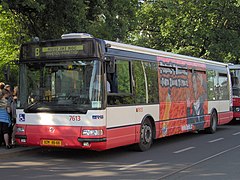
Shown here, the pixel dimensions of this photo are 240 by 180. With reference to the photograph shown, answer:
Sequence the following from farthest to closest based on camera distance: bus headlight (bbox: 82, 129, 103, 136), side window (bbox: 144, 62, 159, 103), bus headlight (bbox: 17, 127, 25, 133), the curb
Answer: side window (bbox: 144, 62, 159, 103) < the curb < bus headlight (bbox: 17, 127, 25, 133) < bus headlight (bbox: 82, 129, 103, 136)

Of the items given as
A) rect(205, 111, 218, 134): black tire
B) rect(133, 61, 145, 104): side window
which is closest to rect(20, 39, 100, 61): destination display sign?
rect(133, 61, 145, 104): side window

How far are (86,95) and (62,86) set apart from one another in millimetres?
712

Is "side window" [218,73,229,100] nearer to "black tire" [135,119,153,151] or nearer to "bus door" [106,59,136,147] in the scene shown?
"black tire" [135,119,153,151]

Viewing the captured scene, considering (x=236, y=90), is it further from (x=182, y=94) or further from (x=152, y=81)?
(x=152, y=81)

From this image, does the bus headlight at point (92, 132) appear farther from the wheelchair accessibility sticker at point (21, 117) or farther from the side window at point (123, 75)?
the wheelchair accessibility sticker at point (21, 117)

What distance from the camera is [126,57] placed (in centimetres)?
1040

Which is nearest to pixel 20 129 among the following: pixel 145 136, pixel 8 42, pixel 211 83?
pixel 145 136

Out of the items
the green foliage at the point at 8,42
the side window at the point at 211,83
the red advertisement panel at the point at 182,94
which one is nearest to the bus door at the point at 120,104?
the red advertisement panel at the point at 182,94

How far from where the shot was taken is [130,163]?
9.23 metres

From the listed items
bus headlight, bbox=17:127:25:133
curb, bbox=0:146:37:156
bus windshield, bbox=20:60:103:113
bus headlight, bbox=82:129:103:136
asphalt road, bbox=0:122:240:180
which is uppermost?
bus windshield, bbox=20:60:103:113

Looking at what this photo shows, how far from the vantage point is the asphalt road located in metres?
7.88

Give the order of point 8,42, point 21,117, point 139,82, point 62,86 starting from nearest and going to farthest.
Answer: point 62,86, point 21,117, point 139,82, point 8,42

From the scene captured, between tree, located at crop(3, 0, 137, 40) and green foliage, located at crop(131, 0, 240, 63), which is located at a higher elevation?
green foliage, located at crop(131, 0, 240, 63)

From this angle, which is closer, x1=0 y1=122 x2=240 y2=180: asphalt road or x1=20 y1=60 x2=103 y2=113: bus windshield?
x1=0 y1=122 x2=240 y2=180: asphalt road
